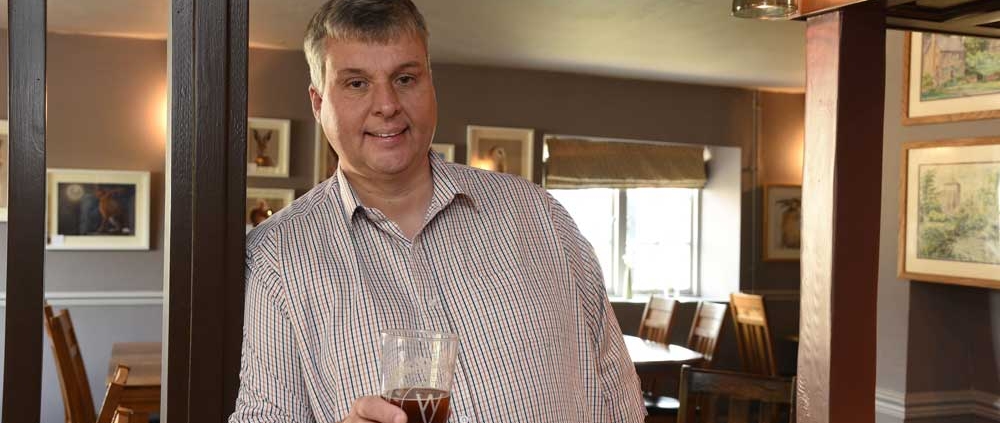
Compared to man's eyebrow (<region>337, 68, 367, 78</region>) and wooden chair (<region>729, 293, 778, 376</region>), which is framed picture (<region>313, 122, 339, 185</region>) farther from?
man's eyebrow (<region>337, 68, 367, 78</region>)

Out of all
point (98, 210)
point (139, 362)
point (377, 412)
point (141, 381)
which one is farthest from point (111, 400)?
point (98, 210)

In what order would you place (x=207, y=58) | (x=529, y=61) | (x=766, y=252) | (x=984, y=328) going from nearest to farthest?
(x=207, y=58), (x=984, y=328), (x=529, y=61), (x=766, y=252)

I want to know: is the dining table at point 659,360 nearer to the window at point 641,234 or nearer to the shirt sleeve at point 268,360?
the window at point 641,234

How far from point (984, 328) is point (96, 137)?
16.9 ft

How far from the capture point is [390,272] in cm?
146

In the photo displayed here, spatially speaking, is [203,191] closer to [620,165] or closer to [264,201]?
[264,201]

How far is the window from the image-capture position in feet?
27.3

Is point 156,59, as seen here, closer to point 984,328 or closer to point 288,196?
point 288,196

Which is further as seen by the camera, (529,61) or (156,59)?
(529,61)

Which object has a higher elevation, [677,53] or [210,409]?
[677,53]

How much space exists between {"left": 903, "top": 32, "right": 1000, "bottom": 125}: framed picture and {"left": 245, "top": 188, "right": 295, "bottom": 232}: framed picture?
4.09 metres

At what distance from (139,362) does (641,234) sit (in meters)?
4.75

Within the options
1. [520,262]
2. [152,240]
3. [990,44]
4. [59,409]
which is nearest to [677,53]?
[990,44]

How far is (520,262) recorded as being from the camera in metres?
1.54
